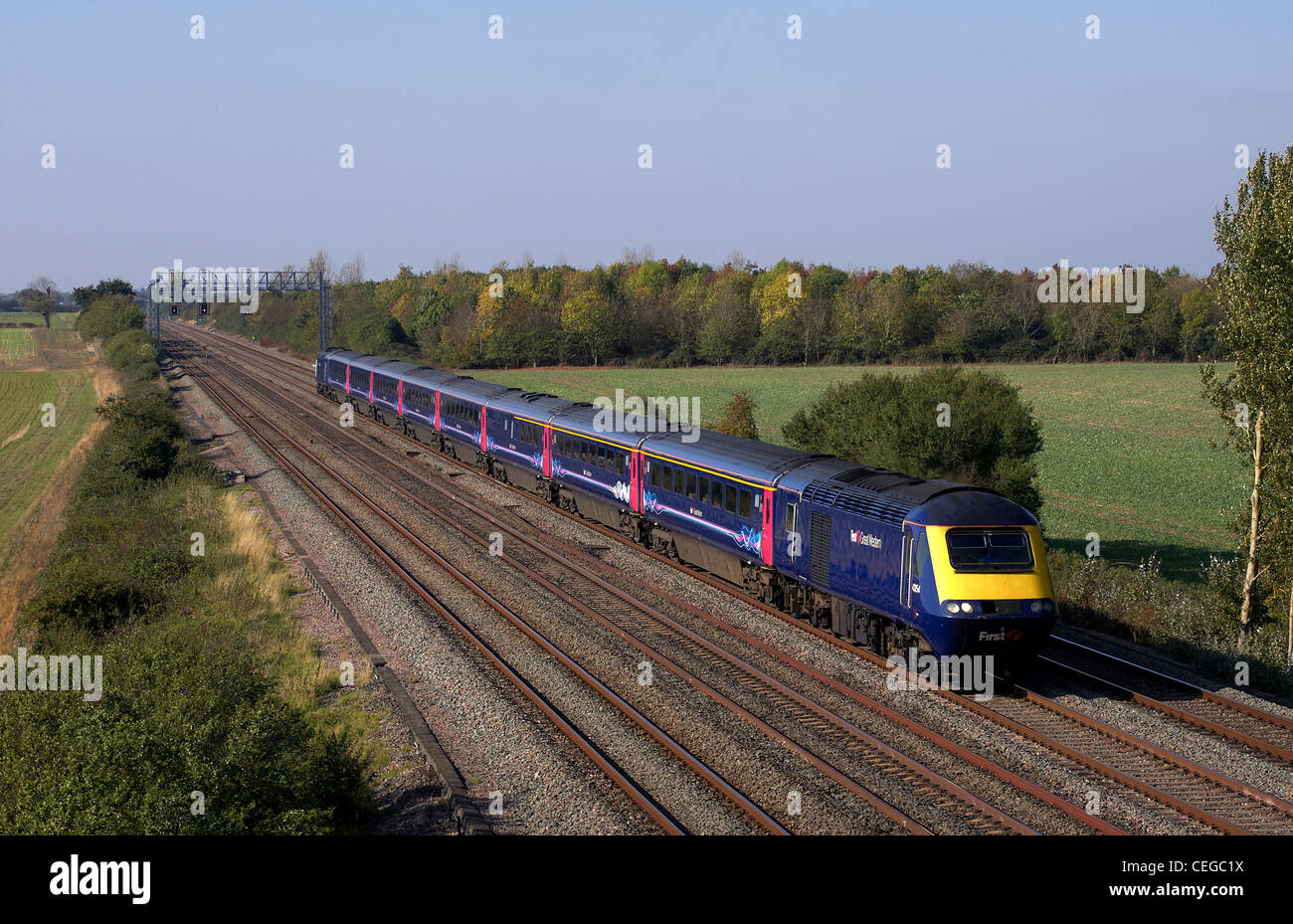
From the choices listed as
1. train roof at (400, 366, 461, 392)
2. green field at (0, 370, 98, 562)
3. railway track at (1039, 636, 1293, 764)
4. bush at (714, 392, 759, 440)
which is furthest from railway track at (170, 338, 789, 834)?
bush at (714, 392, 759, 440)

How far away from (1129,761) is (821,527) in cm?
658

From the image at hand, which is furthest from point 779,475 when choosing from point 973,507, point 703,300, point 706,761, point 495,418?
point 703,300

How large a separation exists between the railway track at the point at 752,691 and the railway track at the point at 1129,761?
133 millimetres

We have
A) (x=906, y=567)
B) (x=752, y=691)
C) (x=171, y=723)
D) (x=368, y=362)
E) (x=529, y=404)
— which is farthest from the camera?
(x=368, y=362)

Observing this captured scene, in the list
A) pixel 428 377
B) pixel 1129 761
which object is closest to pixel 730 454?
pixel 1129 761

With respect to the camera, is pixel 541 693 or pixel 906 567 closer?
pixel 906 567

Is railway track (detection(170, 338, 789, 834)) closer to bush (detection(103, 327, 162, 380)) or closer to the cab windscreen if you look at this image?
the cab windscreen

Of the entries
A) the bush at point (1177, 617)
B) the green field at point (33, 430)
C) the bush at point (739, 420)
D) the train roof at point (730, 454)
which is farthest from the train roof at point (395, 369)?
the bush at point (1177, 617)

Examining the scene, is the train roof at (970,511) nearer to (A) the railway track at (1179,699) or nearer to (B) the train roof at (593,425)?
(A) the railway track at (1179,699)

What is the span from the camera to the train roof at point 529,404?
33.8 meters

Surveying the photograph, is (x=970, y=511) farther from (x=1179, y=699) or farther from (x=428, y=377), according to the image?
(x=428, y=377)

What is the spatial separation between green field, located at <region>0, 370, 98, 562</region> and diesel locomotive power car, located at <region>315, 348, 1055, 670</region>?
1846 cm

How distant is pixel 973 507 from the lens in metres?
16.5

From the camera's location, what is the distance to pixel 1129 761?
14320 millimetres
